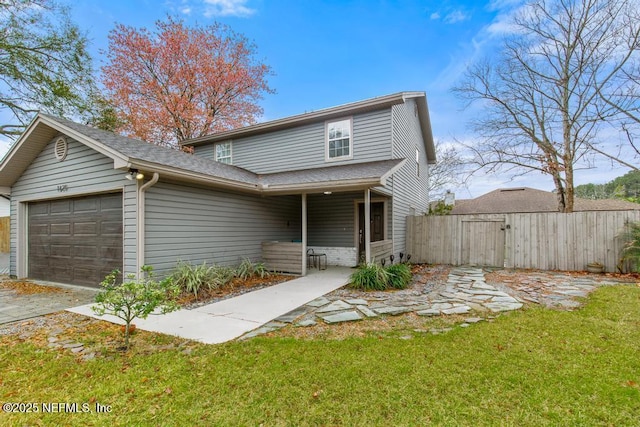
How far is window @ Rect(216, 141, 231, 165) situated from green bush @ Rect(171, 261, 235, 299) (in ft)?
21.9

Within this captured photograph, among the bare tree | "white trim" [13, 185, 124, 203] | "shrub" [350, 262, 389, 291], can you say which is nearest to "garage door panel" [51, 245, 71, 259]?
"white trim" [13, 185, 124, 203]

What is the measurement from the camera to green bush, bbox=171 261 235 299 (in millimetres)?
5965

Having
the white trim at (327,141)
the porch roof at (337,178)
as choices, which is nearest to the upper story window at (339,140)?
the white trim at (327,141)

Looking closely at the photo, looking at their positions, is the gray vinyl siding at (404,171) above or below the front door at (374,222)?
above

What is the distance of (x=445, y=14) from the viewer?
1116 centimetres

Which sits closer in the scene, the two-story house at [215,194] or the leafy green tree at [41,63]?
the two-story house at [215,194]

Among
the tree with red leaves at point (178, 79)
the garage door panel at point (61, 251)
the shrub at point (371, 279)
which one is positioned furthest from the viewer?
the tree with red leaves at point (178, 79)

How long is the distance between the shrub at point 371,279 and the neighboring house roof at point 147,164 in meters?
2.05

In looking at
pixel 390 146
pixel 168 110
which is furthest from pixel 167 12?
pixel 390 146

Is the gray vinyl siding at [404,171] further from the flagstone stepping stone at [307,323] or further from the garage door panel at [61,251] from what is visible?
the garage door panel at [61,251]

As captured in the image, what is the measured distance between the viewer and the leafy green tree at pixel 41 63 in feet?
37.1

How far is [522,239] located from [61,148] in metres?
13.3

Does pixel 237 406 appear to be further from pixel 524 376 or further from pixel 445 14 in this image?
pixel 445 14

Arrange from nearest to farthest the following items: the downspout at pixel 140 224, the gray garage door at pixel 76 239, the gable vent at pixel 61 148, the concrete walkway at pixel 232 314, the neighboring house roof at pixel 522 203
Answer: the concrete walkway at pixel 232 314 < the downspout at pixel 140 224 < the gray garage door at pixel 76 239 < the gable vent at pixel 61 148 < the neighboring house roof at pixel 522 203
